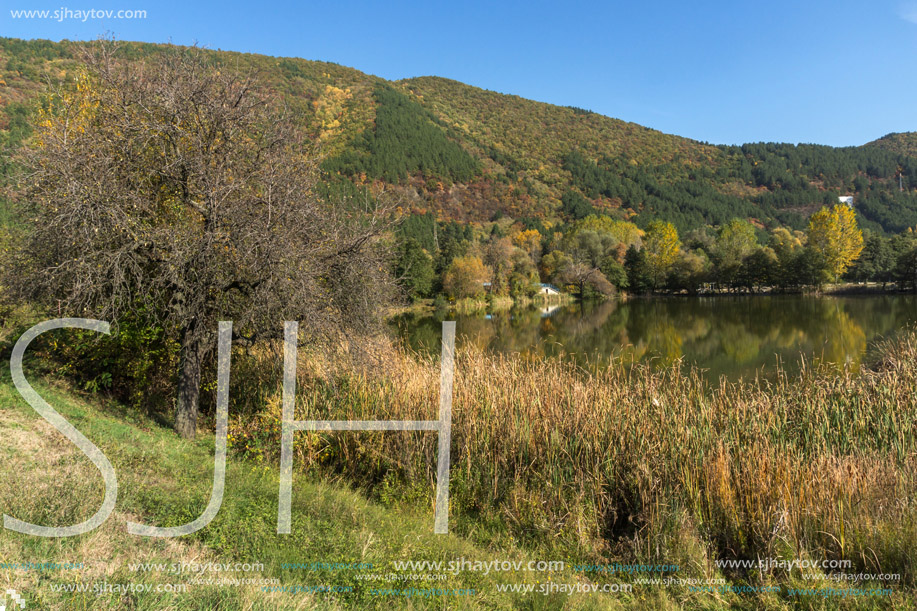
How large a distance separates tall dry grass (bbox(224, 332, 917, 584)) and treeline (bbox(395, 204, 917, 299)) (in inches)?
1612

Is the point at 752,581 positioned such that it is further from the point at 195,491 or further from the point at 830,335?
the point at 830,335

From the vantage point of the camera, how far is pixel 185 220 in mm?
7141

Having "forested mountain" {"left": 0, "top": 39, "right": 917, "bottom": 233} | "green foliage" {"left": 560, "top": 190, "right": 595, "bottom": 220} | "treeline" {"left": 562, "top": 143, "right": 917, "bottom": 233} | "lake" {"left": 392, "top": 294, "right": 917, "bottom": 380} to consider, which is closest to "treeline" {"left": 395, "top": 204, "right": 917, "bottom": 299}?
"lake" {"left": 392, "top": 294, "right": 917, "bottom": 380}

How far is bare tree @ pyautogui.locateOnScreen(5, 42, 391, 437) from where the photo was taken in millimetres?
6309

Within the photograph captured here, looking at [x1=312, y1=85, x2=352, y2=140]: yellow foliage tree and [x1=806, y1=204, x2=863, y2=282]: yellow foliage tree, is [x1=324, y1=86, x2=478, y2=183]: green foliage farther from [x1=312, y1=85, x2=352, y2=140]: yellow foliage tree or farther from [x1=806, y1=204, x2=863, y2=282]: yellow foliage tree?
[x1=806, y1=204, x2=863, y2=282]: yellow foliage tree

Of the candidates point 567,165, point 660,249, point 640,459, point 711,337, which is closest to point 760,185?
point 567,165

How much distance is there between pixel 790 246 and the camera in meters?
65.5

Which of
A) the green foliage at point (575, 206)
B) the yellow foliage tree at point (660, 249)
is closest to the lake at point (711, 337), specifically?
the yellow foliage tree at point (660, 249)

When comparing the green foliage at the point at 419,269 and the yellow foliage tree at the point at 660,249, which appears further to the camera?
the yellow foliage tree at the point at 660,249

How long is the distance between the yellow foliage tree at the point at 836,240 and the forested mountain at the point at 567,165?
56.5 metres

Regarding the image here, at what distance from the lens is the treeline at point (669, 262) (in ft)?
188

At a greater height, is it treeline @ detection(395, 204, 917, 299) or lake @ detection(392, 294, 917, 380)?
treeline @ detection(395, 204, 917, 299)

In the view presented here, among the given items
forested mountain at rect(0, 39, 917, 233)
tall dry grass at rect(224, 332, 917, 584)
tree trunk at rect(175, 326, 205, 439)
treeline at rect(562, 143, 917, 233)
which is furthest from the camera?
treeline at rect(562, 143, 917, 233)

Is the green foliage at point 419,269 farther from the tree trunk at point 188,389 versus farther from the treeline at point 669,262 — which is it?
the tree trunk at point 188,389
